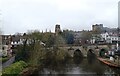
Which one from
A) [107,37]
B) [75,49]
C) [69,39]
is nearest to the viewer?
[75,49]

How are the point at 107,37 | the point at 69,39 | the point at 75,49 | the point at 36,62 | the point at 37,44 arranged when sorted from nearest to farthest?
the point at 36,62 < the point at 37,44 < the point at 75,49 < the point at 69,39 < the point at 107,37

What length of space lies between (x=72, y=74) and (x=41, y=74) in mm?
3573

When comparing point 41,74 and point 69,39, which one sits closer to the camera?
point 41,74

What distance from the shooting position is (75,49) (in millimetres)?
59062

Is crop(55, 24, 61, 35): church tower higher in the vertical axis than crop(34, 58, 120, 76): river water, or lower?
higher

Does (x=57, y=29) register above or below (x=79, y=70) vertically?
above

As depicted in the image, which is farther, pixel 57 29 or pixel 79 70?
pixel 57 29

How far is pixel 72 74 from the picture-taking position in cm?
3275

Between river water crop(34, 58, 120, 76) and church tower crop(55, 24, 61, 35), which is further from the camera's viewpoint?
church tower crop(55, 24, 61, 35)

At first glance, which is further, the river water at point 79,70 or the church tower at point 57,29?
the church tower at point 57,29

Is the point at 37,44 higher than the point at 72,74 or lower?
higher

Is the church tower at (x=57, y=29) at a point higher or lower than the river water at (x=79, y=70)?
higher

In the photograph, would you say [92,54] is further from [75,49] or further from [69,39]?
[69,39]

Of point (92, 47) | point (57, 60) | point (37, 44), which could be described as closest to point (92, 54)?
point (92, 47)
